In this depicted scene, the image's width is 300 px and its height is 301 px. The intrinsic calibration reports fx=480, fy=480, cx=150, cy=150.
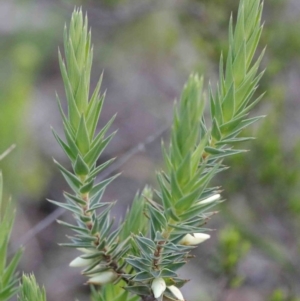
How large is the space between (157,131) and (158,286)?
1.24 meters

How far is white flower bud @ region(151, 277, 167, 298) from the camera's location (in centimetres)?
43

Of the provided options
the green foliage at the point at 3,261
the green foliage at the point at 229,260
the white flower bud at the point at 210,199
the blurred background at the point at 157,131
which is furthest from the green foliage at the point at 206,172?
the green foliage at the point at 229,260

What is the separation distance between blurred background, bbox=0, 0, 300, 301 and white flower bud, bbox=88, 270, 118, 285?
327mm

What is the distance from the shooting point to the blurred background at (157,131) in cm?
151

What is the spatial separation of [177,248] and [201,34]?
159 cm

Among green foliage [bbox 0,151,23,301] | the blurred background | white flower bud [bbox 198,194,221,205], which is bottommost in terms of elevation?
the blurred background

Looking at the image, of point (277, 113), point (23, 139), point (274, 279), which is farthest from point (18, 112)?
point (274, 279)

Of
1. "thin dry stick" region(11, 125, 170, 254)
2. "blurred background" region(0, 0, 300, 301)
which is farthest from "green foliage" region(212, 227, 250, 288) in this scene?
"thin dry stick" region(11, 125, 170, 254)

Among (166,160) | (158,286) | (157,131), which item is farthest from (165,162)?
(157,131)

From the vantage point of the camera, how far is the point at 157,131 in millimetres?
1667

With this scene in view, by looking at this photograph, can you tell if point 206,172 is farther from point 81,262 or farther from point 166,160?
point 81,262

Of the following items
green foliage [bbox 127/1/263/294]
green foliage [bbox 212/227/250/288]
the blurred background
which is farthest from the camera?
the blurred background

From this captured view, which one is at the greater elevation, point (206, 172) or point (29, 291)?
point (206, 172)

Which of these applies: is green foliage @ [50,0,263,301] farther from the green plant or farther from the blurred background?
the blurred background
